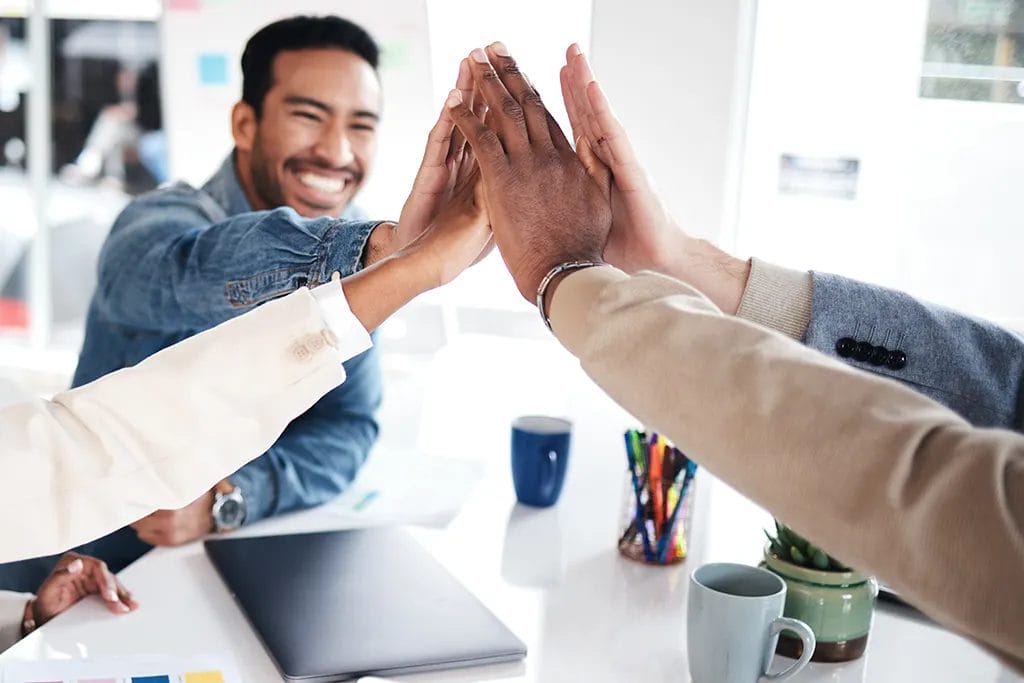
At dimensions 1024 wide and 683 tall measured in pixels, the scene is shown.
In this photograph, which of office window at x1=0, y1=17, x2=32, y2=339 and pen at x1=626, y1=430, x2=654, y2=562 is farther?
office window at x1=0, y1=17, x2=32, y2=339

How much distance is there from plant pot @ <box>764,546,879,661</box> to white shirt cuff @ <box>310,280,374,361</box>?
49 centimetres

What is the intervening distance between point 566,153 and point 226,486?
0.63 meters

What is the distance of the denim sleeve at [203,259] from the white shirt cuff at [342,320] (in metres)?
0.33

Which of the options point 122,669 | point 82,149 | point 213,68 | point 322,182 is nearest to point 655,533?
point 122,669

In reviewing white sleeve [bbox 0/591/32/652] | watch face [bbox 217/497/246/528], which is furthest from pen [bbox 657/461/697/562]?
white sleeve [bbox 0/591/32/652]

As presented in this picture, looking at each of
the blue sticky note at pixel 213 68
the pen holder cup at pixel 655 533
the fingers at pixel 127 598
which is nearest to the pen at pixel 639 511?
the pen holder cup at pixel 655 533

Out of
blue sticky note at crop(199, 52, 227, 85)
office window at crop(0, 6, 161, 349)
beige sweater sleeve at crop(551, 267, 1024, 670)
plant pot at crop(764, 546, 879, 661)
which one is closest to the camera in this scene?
beige sweater sleeve at crop(551, 267, 1024, 670)

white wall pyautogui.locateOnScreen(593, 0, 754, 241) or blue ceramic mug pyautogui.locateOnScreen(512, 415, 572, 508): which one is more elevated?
white wall pyautogui.locateOnScreen(593, 0, 754, 241)

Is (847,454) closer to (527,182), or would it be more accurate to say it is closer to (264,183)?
(527,182)

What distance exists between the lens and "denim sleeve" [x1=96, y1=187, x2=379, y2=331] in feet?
4.48

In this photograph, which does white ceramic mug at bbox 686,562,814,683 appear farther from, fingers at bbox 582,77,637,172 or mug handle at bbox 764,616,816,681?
fingers at bbox 582,77,637,172

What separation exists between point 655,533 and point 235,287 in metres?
0.62

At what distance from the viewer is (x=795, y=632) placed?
1.05 m

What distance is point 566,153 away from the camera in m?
1.14
